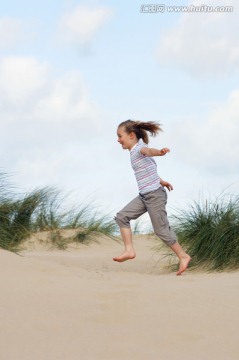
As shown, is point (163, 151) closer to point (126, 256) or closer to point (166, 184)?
point (166, 184)

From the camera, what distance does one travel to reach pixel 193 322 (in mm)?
3822

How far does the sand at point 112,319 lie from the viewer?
11.3ft

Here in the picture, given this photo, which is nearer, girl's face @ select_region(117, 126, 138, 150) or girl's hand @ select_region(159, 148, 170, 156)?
girl's hand @ select_region(159, 148, 170, 156)

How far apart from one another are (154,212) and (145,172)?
0.40 metres

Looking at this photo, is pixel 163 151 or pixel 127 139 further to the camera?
pixel 127 139

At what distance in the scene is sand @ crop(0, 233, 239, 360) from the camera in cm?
346

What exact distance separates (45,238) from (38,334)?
7076mm

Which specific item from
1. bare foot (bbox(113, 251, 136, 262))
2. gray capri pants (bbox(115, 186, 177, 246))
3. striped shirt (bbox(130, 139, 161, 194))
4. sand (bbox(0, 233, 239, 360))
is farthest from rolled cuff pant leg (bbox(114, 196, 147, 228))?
sand (bbox(0, 233, 239, 360))

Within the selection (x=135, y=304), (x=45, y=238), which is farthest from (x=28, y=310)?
(x=45, y=238)

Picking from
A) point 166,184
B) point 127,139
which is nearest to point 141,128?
point 127,139

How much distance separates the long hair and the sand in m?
2.26

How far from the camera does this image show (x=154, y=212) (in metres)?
6.67

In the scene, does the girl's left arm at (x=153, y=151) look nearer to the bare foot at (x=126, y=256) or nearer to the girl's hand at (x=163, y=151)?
the girl's hand at (x=163, y=151)

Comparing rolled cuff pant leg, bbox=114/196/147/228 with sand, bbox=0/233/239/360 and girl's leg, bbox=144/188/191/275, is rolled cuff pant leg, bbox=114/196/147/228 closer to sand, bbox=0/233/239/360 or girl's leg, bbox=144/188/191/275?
girl's leg, bbox=144/188/191/275
